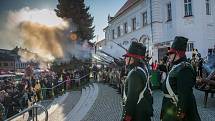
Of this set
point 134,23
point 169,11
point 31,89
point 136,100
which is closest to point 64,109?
point 31,89

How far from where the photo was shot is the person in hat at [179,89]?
190 inches

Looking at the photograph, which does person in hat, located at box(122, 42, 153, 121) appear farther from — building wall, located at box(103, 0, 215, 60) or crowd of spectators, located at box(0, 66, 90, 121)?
building wall, located at box(103, 0, 215, 60)

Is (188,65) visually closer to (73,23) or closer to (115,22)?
(73,23)

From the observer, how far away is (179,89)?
16.0 ft

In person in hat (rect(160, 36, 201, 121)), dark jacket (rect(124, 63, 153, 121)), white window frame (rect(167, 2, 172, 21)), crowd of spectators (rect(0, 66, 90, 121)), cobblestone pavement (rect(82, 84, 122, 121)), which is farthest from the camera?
white window frame (rect(167, 2, 172, 21))

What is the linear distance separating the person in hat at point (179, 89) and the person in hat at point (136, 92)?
0.32 m

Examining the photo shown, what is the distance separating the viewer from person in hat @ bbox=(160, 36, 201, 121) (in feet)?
15.8

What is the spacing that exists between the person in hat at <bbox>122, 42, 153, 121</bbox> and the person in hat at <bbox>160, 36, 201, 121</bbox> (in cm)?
32

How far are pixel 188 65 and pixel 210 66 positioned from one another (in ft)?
26.4

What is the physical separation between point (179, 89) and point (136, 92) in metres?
0.71

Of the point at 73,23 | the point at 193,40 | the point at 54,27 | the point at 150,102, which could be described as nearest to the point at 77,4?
the point at 73,23

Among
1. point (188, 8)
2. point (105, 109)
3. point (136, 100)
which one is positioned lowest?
point (105, 109)

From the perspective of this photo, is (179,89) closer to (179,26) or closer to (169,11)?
(179,26)

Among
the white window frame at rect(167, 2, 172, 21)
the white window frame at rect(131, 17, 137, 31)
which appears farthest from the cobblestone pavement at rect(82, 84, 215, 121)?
the white window frame at rect(131, 17, 137, 31)
